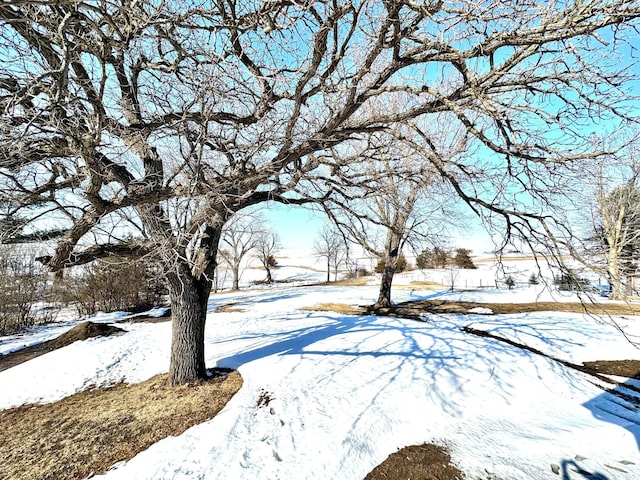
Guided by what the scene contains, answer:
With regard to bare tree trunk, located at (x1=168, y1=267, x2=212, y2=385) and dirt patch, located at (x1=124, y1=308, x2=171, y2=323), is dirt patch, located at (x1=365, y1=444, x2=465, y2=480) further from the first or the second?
dirt patch, located at (x1=124, y1=308, x2=171, y2=323)

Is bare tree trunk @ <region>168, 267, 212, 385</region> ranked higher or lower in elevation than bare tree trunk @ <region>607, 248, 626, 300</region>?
lower

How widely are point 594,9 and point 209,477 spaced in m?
5.12

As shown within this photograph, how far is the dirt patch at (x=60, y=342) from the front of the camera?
283 inches

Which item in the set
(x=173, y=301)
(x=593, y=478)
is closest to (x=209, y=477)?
(x=173, y=301)

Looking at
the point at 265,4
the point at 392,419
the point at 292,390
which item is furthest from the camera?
the point at 292,390

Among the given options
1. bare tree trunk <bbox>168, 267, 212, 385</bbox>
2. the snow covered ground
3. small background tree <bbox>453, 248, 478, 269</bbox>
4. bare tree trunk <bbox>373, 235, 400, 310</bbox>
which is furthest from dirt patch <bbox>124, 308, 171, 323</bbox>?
small background tree <bbox>453, 248, 478, 269</bbox>

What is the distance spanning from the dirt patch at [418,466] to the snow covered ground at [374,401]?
10 cm

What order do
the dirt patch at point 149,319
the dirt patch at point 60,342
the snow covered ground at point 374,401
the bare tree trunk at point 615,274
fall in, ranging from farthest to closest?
1. the dirt patch at point 149,319
2. the dirt patch at point 60,342
3. the snow covered ground at point 374,401
4. the bare tree trunk at point 615,274

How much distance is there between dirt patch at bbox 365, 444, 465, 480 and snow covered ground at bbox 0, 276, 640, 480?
0.10 meters

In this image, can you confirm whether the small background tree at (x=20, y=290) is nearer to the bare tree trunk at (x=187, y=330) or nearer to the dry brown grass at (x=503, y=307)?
the bare tree trunk at (x=187, y=330)

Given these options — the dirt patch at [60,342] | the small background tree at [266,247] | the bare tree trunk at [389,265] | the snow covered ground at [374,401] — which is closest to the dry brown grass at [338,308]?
the bare tree trunk at [389,265]

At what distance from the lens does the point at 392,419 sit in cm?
372

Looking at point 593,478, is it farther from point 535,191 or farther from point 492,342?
point 492,342

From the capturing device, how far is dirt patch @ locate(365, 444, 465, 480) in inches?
110
